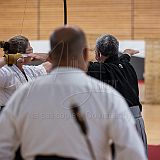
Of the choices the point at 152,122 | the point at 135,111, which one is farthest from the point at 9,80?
the point at 152,122

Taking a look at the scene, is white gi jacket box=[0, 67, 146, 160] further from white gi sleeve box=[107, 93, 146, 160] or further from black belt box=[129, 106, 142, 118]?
black belt box=[129, 106, 142, 118]

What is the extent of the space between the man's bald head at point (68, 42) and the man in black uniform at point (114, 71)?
1193mm

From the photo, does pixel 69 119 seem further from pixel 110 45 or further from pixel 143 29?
pixel 143 29

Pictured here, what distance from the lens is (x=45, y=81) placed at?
56.6 inches

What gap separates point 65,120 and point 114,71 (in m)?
1.35

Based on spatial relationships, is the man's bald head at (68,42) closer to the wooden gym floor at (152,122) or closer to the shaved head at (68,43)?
the shaved head at (68,43)

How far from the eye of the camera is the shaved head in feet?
4.62

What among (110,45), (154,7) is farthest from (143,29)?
(110,45)

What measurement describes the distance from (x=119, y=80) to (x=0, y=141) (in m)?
1.37

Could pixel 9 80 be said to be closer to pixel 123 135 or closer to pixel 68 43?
pixel 68 43

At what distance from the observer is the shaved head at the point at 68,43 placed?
141 centimetres

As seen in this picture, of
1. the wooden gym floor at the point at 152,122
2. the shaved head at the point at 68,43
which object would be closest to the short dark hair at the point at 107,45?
the shaved head at the point at 68,43

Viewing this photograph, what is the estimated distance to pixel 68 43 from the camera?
1.41m

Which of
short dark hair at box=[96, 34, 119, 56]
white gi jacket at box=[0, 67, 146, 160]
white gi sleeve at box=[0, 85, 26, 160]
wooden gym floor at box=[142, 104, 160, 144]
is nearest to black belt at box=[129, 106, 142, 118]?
short dark hair at box=[96, 34, 119, 56]
